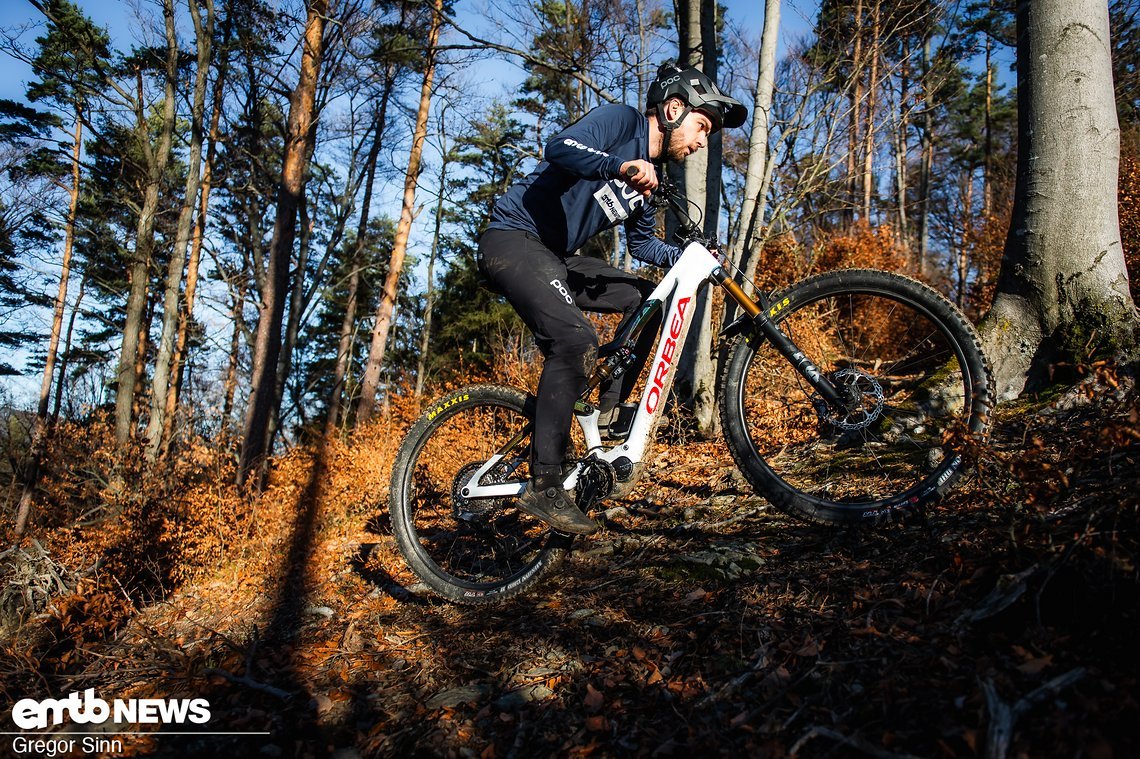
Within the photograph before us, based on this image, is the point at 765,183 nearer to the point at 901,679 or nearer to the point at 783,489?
the point at 783,489

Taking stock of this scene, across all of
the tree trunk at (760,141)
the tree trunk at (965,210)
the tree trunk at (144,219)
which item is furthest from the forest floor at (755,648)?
the tree trunk at (965,210)

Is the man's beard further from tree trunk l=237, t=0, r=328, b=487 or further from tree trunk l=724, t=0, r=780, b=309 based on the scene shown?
tree trunk l=237, t=0, r=328, b=487

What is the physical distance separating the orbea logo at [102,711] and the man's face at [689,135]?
3.30 metres

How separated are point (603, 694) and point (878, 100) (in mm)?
7479

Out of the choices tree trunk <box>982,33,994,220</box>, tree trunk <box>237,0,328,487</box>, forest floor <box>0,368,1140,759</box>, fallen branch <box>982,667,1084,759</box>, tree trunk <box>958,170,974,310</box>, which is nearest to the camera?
fallen branch <box>982,667,1084,759</box>

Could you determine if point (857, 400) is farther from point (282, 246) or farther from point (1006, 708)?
point (282, 246)

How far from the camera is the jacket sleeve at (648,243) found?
3539 mm

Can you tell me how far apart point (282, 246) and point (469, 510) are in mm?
8200

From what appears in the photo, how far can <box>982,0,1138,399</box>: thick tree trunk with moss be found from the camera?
338cm

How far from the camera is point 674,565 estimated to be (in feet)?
9.84

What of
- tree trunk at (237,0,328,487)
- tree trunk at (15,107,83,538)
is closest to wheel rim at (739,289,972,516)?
tree trunk at (237,0,328,487)

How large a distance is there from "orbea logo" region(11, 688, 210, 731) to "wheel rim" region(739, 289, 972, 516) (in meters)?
2.62

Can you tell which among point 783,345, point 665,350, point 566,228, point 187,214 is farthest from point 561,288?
point 187,214

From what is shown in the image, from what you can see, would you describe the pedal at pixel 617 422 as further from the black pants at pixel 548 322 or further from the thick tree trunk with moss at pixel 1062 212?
the thick tree trunk with moss at pixel 1062 212
